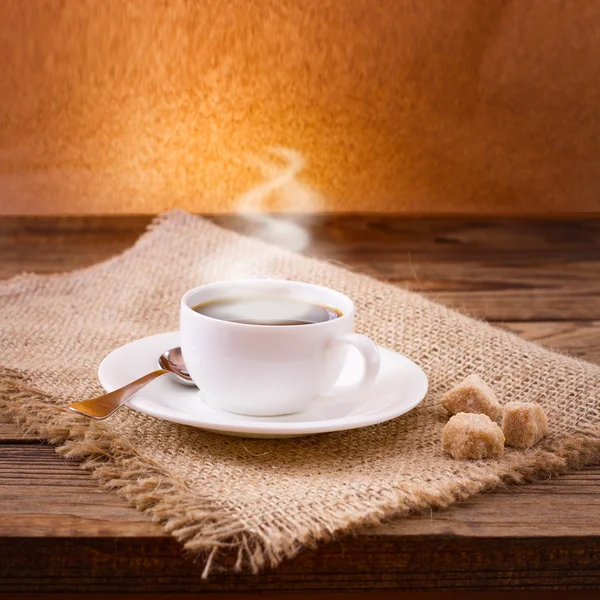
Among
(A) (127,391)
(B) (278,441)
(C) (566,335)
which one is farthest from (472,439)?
(C) (566,335)

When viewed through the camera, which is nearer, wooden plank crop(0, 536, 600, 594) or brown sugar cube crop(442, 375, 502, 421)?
wooden plank crop(0, 536, 600, 594)

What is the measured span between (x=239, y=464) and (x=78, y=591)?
0.16m

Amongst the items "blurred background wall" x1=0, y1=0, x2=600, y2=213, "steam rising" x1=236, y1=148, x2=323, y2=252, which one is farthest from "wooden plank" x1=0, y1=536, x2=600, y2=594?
"blurred background wall" x1=0, y1=0, x2=600, y2=213

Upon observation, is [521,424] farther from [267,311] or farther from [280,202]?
[280,202]

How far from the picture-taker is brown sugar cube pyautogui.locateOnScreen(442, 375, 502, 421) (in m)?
0.82

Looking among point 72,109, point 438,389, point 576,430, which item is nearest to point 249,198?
point 72,109

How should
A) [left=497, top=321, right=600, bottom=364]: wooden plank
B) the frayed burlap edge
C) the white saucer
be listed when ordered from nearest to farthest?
the frayed burlap edge
the white saucer
[left=497, top=321, right=600, bottom=364]: wooden plank

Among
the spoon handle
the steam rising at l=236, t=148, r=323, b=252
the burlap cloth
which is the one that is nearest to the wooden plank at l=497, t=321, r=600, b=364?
the burlap cloth

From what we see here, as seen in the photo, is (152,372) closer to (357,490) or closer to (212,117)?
(357,490)

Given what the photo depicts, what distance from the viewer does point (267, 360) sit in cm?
77

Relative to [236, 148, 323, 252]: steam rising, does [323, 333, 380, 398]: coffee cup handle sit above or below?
above

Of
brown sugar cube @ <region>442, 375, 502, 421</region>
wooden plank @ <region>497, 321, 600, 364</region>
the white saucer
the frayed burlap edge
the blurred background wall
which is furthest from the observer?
the blurred background wall

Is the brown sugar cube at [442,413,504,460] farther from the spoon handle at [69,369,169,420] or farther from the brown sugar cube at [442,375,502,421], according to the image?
the spoon handle at [69,369,169,420]

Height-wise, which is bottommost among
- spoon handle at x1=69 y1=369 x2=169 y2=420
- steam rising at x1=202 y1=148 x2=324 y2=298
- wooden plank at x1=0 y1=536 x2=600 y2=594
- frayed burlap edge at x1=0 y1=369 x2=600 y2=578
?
steam rising at x1=202 y1=148 x2=324 y2=298
